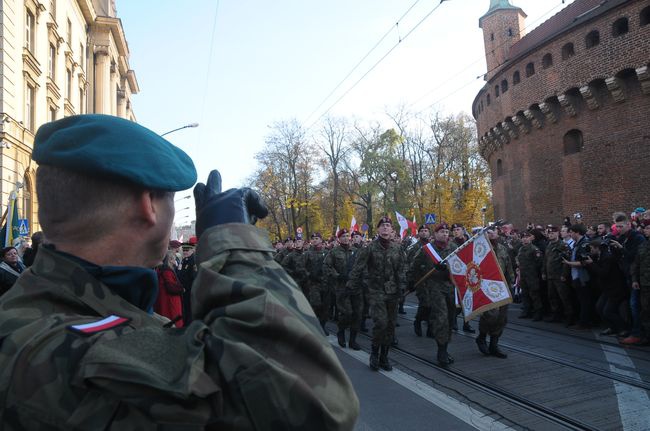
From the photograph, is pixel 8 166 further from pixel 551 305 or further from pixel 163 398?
pixel 163 398

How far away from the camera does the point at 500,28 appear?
36375 millimetres

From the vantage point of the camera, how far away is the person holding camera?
34.1ft

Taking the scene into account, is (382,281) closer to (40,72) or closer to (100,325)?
(100,325)

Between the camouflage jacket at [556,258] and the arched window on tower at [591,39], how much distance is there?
16.2m

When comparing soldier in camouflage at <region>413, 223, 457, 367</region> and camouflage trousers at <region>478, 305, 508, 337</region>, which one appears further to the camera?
camouflage trousers at <region>478, 305, 508, 337</region>

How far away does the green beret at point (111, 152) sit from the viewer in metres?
1.04

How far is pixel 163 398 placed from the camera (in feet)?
2.69

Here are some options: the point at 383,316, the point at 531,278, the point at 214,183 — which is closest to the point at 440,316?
the point at 383,316

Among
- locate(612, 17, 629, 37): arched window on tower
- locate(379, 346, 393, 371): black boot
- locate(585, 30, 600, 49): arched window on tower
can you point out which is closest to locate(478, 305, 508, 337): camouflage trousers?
locate(379, 346, 393, 371): black boot

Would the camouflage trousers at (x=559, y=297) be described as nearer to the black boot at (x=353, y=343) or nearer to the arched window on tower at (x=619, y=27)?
the black boot at (x=353, y=343)

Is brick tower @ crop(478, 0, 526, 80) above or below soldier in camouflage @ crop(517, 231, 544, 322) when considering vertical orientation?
above

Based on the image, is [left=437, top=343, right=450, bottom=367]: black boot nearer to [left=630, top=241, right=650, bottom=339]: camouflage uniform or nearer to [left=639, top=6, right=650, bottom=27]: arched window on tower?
[left=630, top=241, right=650, bottom=339]: camouflage uniform

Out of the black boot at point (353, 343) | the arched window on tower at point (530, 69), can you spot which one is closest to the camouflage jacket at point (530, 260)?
the black boot at point (353, 343)

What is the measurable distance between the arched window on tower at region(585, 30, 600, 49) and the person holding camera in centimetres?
1642
